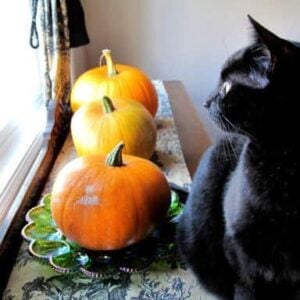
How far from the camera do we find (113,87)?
1070mm

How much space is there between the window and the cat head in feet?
1.40

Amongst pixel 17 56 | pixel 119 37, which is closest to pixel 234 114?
pixel 17 56

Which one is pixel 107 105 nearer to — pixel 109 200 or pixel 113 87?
pixel 113 87

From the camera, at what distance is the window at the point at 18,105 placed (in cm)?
85

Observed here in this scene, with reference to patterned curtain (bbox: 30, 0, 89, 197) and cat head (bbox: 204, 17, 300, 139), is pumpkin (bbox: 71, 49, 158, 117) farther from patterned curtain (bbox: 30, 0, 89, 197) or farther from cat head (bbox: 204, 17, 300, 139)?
cat head (bbox: 204, 17, 300, 139)

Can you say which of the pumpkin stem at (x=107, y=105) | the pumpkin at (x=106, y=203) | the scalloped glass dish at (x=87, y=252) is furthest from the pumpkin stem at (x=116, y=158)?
the pumpkin stem at (x=107, y=105)

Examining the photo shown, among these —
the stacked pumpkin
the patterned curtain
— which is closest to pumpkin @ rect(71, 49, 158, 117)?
the patterned curtain

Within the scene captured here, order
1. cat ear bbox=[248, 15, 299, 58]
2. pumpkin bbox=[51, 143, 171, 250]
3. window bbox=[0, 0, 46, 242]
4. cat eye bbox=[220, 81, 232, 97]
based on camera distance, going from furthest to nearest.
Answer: window bbox=[0, 0, 46, 242] → pumpkin bbox=[51, 143, 171, 250] → cat eye bbox=[220, 81, 232, 97] → cat ear bbox=[248, 15, 299, 58]

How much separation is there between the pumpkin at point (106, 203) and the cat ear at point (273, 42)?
0.30m

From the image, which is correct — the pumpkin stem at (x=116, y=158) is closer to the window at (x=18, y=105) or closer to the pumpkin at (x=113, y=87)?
the window at (x=18, y=105)

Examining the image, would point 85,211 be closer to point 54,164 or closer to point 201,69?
point 54,164

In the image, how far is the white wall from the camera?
1.78m

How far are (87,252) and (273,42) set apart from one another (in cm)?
40

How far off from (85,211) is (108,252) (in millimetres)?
75
